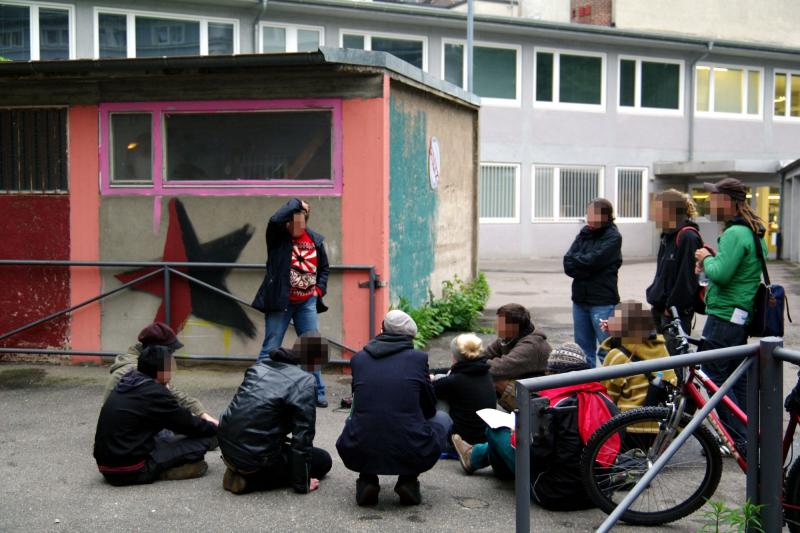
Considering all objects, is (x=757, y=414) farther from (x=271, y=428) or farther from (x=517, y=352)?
(x=271, y=428)

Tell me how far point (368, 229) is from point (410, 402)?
12.7 feet

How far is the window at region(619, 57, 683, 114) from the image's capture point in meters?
27.0

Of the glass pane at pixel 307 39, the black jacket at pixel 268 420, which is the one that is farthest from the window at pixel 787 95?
the black jacket at pixel 268 420

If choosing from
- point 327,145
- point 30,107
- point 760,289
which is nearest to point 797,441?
point 760,289

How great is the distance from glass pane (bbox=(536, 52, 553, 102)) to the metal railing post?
22.4 metres

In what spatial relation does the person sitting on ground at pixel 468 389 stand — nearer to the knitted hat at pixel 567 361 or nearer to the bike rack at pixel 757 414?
the knitted hat at pixel 567 361

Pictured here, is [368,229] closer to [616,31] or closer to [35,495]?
[35,495]

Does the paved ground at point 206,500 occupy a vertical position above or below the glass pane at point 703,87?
below

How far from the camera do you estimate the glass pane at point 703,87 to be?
2792 cm

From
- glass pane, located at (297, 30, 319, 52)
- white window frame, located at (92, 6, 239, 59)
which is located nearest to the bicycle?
white window frame, located at (92, 6, 239, 59)

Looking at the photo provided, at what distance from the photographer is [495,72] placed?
25.5m

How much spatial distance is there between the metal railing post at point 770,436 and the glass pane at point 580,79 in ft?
74.8

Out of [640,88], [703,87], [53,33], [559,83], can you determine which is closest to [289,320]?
[53,33]

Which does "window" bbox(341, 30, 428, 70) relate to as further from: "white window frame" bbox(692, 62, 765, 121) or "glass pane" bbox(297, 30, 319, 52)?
"white window frame" bbox(692, 62, 765, 121)
